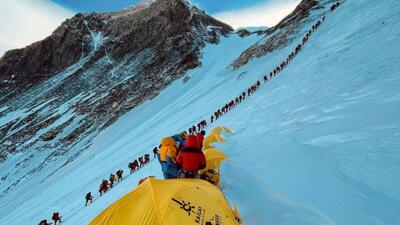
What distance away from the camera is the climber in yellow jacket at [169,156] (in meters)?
8.80

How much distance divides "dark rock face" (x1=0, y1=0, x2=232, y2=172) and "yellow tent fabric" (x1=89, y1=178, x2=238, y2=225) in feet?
183

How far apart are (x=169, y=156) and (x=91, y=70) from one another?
3700 inches

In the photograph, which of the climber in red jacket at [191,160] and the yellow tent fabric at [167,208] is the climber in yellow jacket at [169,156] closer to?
the climber in red jacket at [191,160]

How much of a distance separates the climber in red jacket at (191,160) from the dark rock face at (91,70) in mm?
54270

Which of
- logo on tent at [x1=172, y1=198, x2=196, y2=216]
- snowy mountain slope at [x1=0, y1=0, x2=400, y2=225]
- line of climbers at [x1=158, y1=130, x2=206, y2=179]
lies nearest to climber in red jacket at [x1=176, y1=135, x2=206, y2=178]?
line of climbers at [x1=158, y1=130, x2=206, y2=179]

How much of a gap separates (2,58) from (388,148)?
135 meters

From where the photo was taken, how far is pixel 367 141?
338 inches

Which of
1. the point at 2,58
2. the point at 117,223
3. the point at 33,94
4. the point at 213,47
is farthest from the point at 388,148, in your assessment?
the point at 2,58

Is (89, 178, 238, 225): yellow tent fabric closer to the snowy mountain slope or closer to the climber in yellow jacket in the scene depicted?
the snowy mountain slope

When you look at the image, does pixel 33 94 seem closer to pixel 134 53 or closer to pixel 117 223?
pixel 134 53

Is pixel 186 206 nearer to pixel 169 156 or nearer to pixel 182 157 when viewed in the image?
pixel 182 157

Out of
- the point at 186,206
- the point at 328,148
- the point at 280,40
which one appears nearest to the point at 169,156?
the point at 186,206

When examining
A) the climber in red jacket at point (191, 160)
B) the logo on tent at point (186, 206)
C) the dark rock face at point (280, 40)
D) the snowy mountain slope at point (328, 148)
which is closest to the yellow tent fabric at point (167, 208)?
the logo on tent at point (186, 206)

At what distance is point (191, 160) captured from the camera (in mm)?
7844
